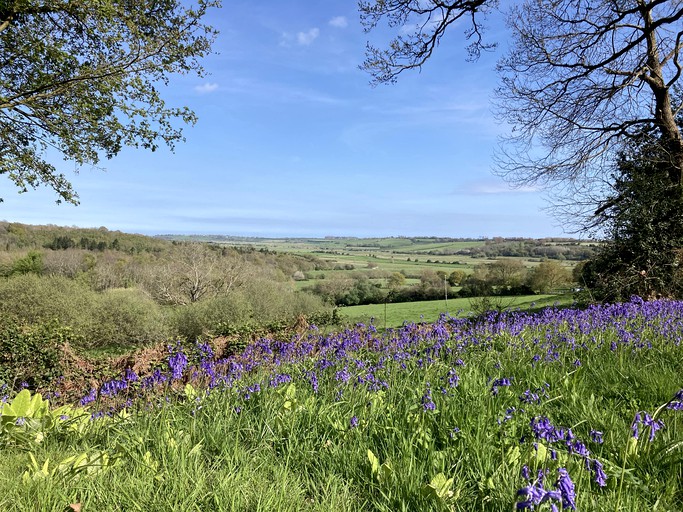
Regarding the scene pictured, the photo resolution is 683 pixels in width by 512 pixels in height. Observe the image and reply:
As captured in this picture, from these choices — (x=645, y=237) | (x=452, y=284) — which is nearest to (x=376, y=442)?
(x=645, y=237)

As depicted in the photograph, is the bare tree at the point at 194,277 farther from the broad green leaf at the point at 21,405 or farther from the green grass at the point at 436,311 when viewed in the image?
the broad green leaf at the point at 21,405

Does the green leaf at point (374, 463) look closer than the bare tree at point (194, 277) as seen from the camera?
Yes

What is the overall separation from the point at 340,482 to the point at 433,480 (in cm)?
54

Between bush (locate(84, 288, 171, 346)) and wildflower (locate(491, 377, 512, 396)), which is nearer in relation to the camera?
wildflower (locate(491, 377, 512, 396))

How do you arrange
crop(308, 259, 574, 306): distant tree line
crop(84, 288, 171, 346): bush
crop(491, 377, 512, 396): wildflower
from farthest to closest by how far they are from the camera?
crop(308, 259, 574, 306): distant tree line
crop(84, 288, 171, 346): bush
crop(491, 377, 512, 396): wildflower

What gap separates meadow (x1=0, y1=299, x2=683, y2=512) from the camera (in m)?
1.91

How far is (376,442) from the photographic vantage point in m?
2.60

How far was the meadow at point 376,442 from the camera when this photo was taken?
6.28ft

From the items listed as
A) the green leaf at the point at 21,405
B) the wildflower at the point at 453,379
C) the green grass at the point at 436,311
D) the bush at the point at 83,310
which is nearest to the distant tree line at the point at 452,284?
the green grass at the point at 436,311

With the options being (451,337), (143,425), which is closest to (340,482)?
(143,425)

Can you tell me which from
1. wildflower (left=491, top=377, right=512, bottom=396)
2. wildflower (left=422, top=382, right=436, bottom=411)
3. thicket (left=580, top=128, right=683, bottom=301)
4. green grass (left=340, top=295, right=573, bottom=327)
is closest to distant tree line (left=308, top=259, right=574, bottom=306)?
green grass (left=340, top=295, right=573, bottom=327)

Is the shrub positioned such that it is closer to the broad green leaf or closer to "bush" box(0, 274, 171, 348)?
"bush" box(0, 274, 171, 348)

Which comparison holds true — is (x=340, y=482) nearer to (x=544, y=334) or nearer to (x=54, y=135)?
(x=544, y=334)

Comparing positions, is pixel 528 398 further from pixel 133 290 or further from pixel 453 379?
pixel 133 290
